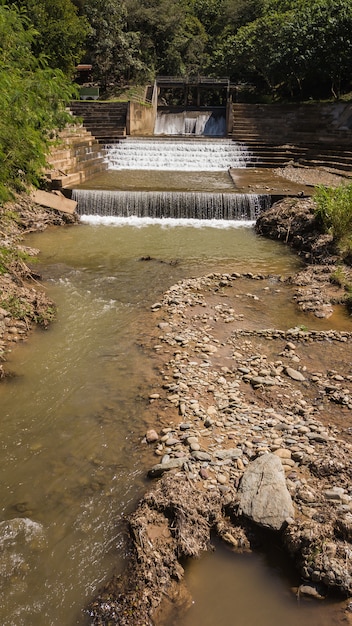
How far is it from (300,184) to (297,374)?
448 inches

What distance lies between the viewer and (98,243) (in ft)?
34.0

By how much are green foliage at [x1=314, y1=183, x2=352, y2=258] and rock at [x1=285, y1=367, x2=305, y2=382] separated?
183 inches

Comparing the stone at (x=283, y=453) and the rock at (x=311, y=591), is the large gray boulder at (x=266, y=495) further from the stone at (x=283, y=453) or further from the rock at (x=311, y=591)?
the rock at (x=311, y=591)

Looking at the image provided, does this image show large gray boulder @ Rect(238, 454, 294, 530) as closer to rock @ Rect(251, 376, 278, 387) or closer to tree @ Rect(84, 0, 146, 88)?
rock @ Rect(251, 376, 278, 387)

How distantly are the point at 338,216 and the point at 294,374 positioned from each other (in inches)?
212

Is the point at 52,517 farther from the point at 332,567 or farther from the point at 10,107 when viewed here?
the point at 10,107

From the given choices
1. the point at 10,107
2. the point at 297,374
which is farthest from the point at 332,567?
the point at 10,107

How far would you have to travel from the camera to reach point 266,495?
10.6ft

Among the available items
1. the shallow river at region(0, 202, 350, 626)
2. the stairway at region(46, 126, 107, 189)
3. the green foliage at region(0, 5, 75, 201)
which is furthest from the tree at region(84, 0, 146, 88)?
the shallow river at region(0, 202, 350, 626)

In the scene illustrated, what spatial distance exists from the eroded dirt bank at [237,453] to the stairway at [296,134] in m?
12.6

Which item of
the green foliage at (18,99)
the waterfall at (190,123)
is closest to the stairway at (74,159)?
the green foliage at (18,99)

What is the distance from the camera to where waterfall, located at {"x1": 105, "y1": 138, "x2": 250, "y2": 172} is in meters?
17.8

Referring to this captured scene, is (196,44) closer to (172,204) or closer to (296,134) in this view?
(296,134)

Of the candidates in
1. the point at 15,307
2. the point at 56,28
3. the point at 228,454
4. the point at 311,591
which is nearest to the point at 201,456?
the point at 228,454
